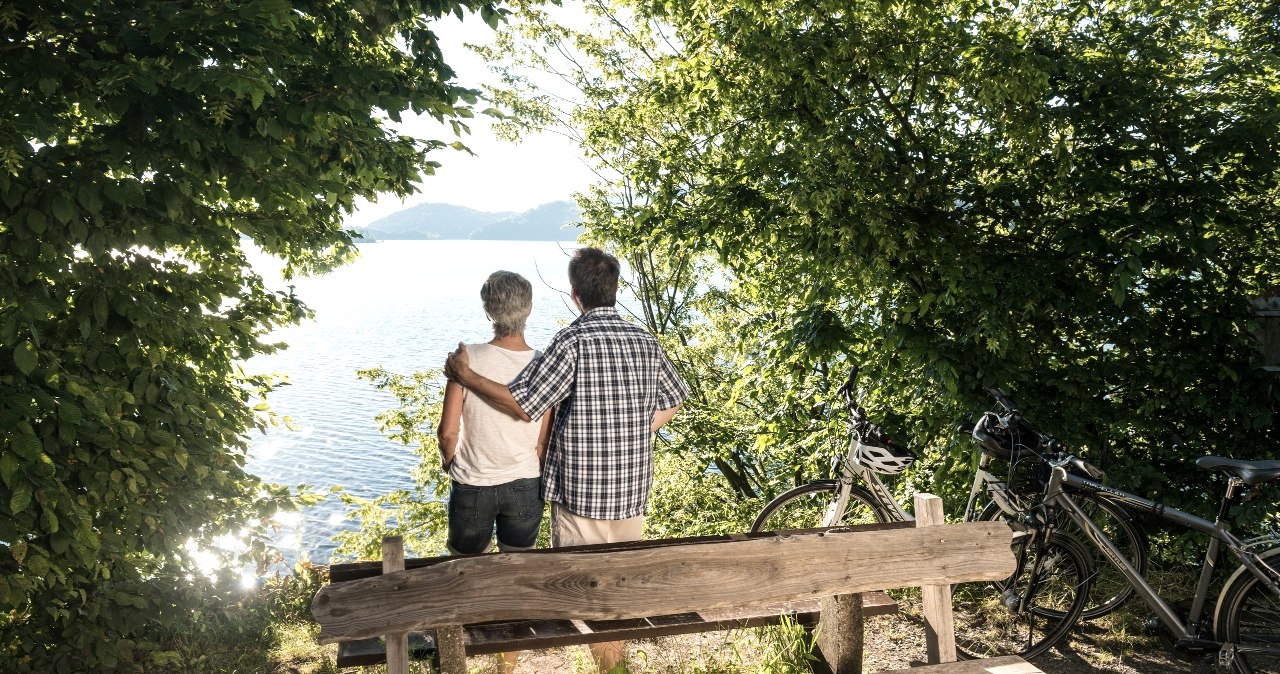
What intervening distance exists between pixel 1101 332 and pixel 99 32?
554cm

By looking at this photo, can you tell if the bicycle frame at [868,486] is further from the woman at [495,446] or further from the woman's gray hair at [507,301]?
the woman's gray hair at [507,301]

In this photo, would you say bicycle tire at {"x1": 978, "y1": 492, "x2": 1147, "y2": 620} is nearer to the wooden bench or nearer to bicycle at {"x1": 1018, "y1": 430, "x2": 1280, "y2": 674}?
bicycle at {"x1": 1018, "y1": 430, "x2": 1280, "y2": 674}

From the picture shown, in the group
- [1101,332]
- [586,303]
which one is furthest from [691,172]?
[586,303]

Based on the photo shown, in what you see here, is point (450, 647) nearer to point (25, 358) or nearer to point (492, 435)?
point (492, 435)

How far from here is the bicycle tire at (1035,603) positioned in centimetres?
446

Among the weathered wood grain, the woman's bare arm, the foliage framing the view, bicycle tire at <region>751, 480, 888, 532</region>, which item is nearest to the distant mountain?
the foliage framing the view

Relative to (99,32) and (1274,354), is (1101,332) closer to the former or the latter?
(1274,354)

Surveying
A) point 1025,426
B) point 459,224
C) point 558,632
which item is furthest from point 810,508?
point 459,224

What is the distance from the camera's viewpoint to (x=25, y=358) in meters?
3.57

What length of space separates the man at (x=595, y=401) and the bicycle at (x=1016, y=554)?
1063 mm

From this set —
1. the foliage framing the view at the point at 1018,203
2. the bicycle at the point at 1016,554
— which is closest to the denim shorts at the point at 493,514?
the bicycle at the point at 1016,554

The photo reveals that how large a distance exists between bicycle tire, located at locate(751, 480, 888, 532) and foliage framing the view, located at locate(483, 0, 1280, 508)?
75 cm

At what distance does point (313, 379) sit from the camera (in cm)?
3622

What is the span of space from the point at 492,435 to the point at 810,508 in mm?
2652
